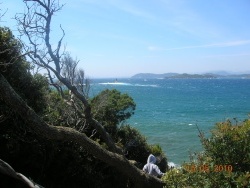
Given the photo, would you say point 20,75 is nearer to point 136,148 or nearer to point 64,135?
point 64,135

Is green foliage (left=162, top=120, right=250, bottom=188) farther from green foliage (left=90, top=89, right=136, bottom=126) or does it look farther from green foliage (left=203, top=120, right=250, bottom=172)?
green foliage (left=90, top=89, right=136, bottom=126)

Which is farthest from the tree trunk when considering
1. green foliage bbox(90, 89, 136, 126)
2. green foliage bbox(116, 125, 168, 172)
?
green foliage bbox(116, 125, 168, 172)

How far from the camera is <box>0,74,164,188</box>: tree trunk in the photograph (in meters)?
6.76

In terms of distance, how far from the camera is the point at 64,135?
25.2 feet

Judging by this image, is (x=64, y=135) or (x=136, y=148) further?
(x=136, y=148)

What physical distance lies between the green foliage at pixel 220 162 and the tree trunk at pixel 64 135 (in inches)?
127

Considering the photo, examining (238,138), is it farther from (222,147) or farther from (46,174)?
(46,174)

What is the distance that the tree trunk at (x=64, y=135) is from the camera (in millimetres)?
6762

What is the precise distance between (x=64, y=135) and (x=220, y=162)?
4.01 metres

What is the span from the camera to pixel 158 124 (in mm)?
40094

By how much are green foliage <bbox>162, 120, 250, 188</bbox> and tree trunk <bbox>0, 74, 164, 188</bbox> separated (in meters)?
3.24
